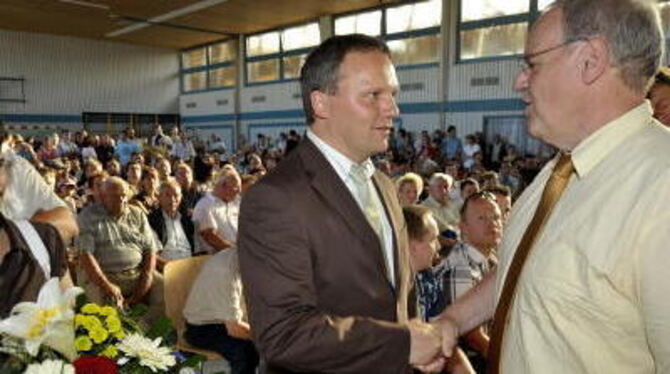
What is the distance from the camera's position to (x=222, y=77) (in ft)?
75.1

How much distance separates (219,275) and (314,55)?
2338mm

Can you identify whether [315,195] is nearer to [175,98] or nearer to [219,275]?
[219,275]

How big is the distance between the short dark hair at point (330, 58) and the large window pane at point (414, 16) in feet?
47.4

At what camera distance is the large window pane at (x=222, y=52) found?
21953mm

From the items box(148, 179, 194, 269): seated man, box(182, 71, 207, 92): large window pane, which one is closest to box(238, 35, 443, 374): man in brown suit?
box(148, 179, 194, 269): seated man

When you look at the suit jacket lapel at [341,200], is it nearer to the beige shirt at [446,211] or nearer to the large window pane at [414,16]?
the beige shirt at [446,211]

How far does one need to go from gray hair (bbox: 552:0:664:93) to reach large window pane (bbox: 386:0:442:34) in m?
14.8

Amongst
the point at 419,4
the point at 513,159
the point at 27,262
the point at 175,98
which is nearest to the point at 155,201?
the point at 27,262

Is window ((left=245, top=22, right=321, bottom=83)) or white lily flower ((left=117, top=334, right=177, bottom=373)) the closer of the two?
white lily flower ((left=117, top=334, right=177, bottom=373))

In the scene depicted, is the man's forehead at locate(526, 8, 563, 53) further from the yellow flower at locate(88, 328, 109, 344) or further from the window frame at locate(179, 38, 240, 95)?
the window frame at locate(179, 38, 240, 95)

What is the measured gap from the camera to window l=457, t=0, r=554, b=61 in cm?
1370

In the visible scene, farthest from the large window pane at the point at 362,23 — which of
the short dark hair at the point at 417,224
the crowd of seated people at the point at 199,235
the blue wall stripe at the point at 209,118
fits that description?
the short dark hair at the point at 417,224

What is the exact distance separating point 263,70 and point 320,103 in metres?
19.9

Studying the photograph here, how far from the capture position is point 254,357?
3.99m
